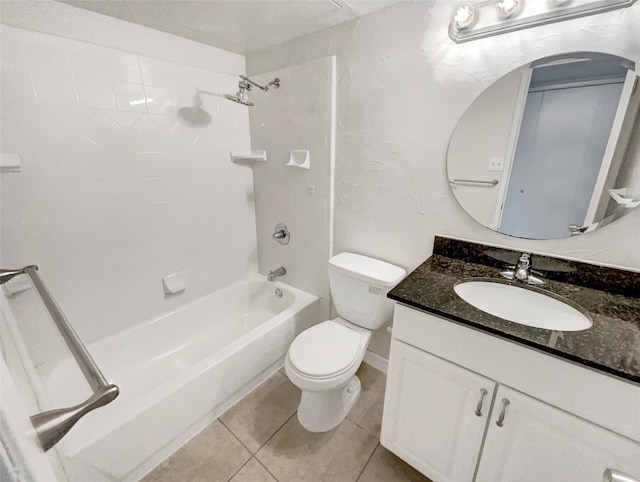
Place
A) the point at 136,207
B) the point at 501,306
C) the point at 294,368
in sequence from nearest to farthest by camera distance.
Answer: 1. the point at 501,306
2. the point at 294,368
3. the point at 136,207

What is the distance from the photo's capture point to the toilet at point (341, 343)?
1228 millimetres

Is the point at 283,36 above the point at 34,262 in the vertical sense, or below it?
above

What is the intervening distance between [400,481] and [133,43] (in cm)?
255

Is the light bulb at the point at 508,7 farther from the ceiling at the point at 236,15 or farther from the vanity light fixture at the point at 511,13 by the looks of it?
the ceiling at the point at 236,15

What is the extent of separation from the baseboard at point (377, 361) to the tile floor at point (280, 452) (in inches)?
9.7

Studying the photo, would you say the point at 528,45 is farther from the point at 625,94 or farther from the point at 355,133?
the point at 355,133

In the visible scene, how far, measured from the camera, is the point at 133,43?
1461 mm

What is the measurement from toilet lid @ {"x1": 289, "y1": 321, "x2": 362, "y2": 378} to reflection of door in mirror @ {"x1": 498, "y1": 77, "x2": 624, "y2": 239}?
0.91m

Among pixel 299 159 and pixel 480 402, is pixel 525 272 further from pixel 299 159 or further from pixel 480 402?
pixel 299 159

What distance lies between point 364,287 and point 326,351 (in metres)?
0.38

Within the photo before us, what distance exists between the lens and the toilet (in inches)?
48.3

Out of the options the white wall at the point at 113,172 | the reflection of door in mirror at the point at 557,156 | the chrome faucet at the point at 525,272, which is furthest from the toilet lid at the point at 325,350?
the white wall at the point at 113,172

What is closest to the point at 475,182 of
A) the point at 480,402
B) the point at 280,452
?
the point at 480,402

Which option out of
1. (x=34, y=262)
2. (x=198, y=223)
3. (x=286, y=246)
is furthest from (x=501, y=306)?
(x=34, y=262)
